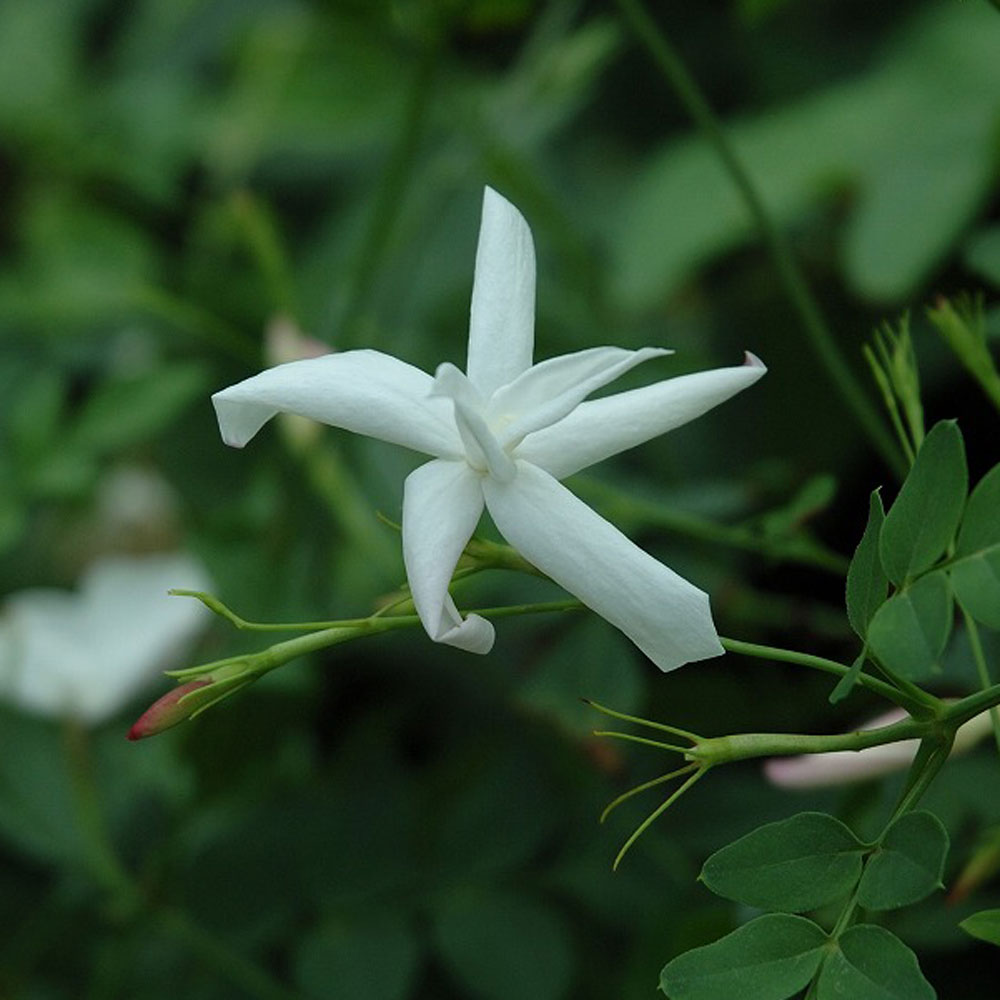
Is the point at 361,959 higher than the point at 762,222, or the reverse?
the point at 762,222

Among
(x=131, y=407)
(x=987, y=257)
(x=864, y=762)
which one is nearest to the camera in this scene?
(x=864, y=762)

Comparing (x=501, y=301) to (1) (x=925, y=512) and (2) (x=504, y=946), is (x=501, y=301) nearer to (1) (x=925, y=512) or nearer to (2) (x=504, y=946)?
(1) (x=925, y=512)

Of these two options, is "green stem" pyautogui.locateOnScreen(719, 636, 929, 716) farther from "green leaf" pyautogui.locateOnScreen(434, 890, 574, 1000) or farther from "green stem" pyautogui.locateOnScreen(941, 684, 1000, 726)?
"green leaf" pyautogui.locateOnScreen(434, 890, 574, 1000)

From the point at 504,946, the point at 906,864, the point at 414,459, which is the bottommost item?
the point at 504,946

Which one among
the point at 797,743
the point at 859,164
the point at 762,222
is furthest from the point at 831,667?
the point at 859,164

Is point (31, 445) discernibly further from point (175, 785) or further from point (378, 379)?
point (378, 379)

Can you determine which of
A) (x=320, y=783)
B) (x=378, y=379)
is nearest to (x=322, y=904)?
(x=320, y=783)
